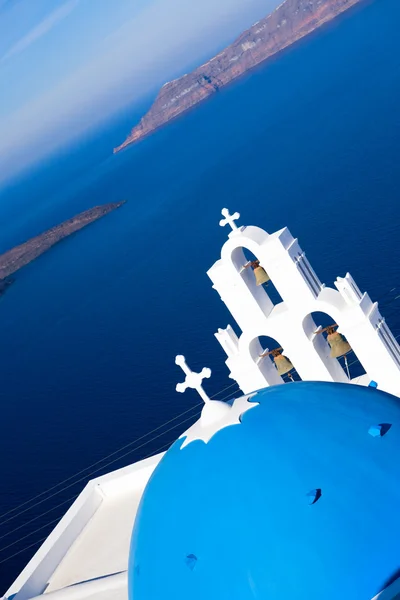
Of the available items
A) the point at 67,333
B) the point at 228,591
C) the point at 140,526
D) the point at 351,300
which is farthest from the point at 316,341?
the point at 67,333

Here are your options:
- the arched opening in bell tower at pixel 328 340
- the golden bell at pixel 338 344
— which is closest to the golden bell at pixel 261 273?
the arched opening in bell tower at pixel 328 340

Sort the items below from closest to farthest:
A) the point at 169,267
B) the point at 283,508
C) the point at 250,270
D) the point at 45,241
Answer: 1. the point at 283,508
2. the point at 250,270
3. the point at 169,267
4. the point at 45,241

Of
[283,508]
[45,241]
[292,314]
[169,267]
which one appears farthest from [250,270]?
[45,241]

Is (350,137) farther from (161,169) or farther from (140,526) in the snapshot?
(140,526)

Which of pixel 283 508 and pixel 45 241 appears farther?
pixel 45 241

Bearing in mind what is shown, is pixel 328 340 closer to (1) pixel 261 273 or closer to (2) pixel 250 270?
(1) pixel 261 273

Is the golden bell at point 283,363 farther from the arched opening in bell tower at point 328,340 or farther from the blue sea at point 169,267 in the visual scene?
the blue sea at point 169,267
